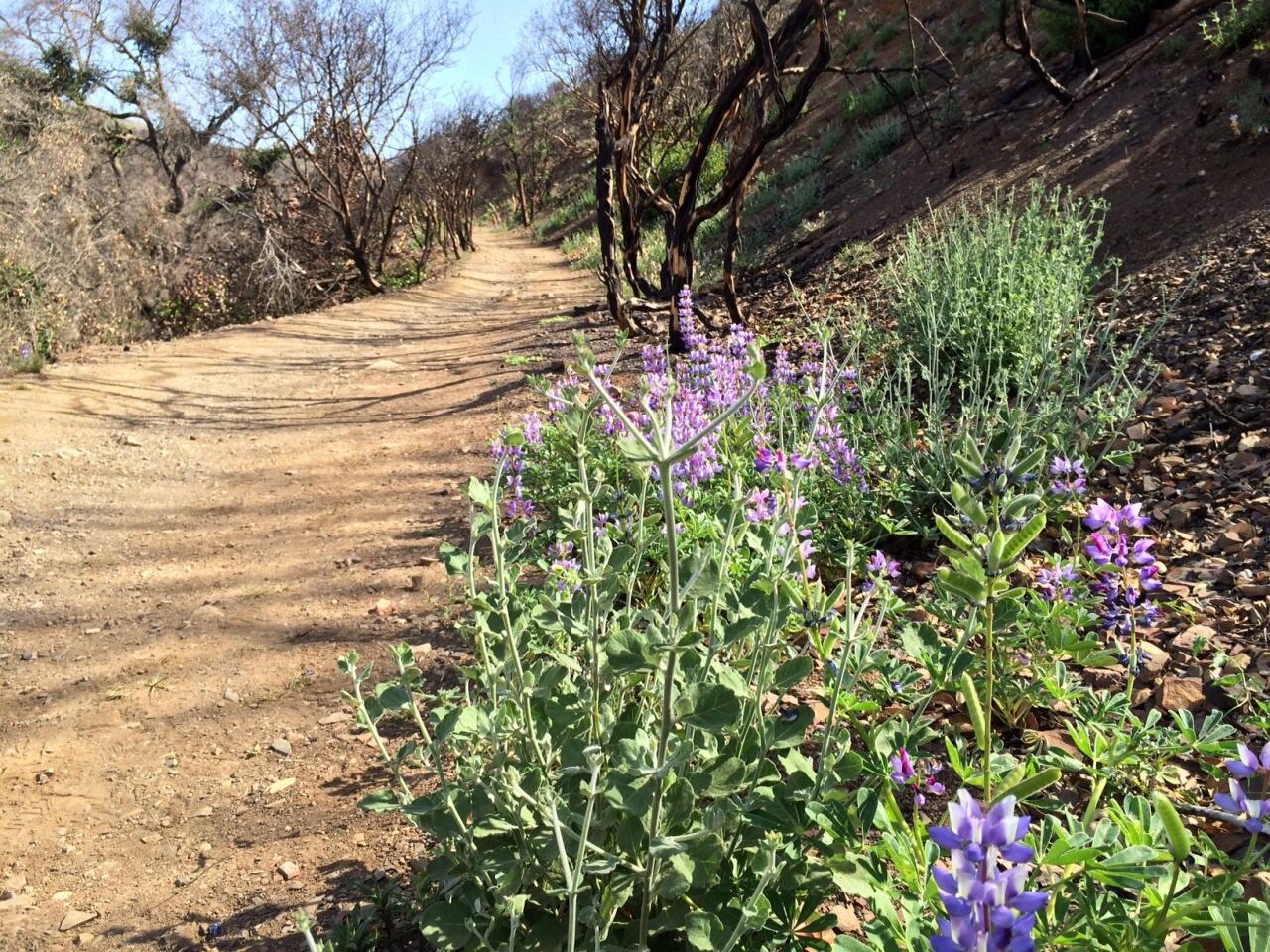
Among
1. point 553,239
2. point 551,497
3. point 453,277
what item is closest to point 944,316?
point 551,497

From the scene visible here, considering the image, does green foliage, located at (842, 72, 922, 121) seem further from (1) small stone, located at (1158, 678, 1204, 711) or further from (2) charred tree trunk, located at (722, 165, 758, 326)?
(1) small stone, located at (1158, 678, 1204, 711)

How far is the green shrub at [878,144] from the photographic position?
10.0 meters

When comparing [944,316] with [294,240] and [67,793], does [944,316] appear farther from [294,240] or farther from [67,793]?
[294,240]

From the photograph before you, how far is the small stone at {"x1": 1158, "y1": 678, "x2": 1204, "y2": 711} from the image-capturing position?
5.84 ft

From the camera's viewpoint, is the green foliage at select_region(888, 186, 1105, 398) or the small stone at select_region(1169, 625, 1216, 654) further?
the green foliage at select_region(888, 186, 1105, 398)

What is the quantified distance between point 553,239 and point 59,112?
1280cm

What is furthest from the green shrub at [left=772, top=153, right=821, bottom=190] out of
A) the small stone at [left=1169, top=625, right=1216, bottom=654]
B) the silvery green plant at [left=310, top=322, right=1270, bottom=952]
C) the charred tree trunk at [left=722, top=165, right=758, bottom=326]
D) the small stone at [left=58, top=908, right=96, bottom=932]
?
the small stone at [left=58, top=908, right=96, bottom=932]

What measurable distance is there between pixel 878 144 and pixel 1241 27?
478 centimetres

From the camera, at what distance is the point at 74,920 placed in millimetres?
1702

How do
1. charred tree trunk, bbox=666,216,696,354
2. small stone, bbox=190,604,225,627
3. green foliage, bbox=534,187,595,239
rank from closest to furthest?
small stone, bbox=190,604,225,627
charred tree trunk, bbox=666,216,696,354
green foliage, bbox=534,187,595,239

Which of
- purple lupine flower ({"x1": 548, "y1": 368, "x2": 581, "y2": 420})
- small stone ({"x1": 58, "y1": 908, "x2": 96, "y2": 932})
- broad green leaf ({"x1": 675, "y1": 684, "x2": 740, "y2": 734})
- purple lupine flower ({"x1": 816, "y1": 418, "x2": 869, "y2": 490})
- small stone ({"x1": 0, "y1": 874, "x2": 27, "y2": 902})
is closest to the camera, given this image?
broad green leaf ({"x1": 675, "y1": 684, "x2": 740, "y2": 734})

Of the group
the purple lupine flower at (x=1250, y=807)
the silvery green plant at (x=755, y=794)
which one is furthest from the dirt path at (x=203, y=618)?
the purple lupine flower at (x=1250, y=807)

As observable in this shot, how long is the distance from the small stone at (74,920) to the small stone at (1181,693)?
7.54 ft

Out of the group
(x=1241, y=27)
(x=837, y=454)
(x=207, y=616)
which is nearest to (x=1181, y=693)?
(x=837, y=454)
